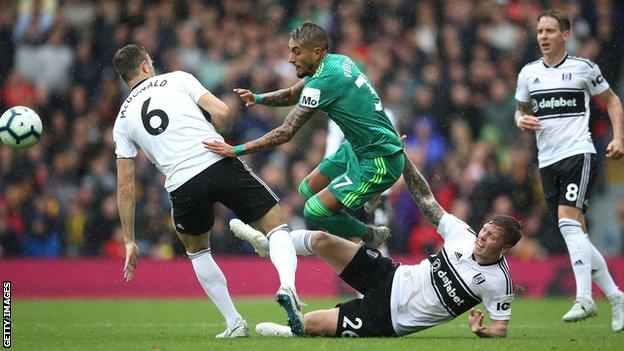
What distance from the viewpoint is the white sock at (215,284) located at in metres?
9.64

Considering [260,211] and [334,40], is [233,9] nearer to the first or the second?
[334,40]

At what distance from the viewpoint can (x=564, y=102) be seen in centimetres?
1085

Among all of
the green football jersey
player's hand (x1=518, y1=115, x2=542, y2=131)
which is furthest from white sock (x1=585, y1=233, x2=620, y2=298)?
the green football jersey

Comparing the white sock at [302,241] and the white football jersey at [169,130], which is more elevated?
the white football jersey at [169,130]

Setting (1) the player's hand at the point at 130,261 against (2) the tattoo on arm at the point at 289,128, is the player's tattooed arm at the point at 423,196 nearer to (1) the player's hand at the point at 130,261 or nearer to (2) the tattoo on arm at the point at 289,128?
(2) the tattoo on arm at the point at 289,128

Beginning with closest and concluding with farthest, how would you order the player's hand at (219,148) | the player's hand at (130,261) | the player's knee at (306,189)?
the player's hand at (130,261) < the player's hand at (219,148) < the player's knee at (306,189)

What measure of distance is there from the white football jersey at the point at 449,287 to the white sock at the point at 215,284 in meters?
1.38

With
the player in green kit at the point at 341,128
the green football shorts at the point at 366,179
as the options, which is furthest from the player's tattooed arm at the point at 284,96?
the green football shorts at the point at 366,179

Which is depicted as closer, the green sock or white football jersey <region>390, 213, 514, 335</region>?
white football jersey <region>390, 213, 514, 335</region>

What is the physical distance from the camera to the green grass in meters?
8.70

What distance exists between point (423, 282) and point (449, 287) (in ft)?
0.84

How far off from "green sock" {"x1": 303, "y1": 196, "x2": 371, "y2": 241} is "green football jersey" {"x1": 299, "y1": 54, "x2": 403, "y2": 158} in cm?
61

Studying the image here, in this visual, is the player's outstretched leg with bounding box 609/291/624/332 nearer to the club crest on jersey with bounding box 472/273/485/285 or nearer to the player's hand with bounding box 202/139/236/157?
the club crest on jersey with bounding box 472/273/485/285

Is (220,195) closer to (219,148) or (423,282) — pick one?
(219,148)
